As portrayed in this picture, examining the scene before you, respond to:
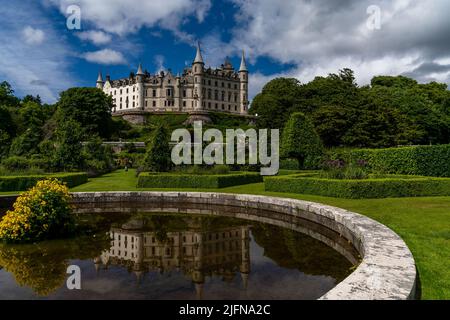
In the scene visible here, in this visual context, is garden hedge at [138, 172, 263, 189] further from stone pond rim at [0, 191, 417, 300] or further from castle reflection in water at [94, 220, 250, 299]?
castle reflection in water at [94, 220, 250, 299]

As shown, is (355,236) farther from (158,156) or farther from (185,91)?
(185,91)

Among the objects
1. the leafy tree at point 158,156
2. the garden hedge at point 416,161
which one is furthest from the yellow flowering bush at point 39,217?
the garden hedge at point 416,161

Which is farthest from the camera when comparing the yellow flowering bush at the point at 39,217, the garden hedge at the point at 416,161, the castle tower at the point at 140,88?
the castle tower at the point at 140,88

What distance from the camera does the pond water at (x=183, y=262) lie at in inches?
231

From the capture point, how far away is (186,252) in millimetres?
8180

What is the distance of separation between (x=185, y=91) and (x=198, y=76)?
5.72 meters

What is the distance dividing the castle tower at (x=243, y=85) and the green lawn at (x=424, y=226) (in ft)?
285

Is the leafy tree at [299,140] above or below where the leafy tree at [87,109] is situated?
below

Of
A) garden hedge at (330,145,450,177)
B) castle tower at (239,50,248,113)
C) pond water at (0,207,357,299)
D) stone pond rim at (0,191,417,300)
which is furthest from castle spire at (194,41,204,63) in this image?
pond water at (0,207,357,299)

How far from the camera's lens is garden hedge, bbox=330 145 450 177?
21.8 meters

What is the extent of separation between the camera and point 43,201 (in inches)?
359

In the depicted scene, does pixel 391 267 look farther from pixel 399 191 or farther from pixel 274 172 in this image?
pixel 274 172

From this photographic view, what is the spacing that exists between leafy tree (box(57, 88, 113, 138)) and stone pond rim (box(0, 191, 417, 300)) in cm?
4651

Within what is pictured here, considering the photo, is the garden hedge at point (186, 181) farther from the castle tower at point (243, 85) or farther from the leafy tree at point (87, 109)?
the castle tower at point (243, 85)
